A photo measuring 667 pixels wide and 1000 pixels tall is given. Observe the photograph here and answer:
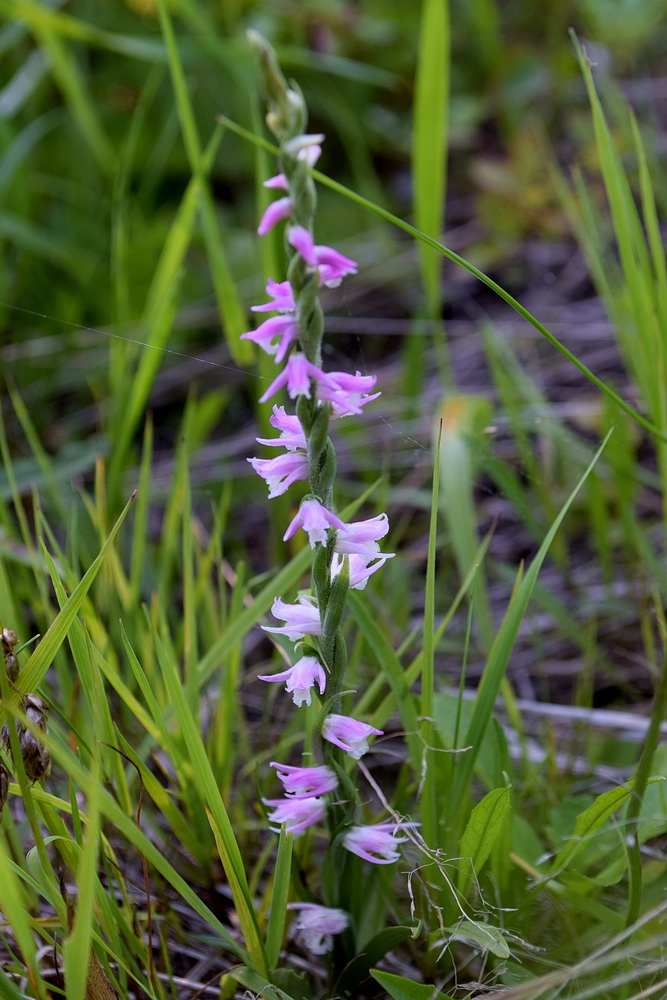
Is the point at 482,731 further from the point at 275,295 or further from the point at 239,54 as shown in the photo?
the point at 239,54

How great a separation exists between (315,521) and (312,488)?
6 cm

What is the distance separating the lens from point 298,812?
0.87 meters

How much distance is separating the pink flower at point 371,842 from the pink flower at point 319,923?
0.10 metres

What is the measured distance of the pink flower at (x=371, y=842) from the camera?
2.87 feet

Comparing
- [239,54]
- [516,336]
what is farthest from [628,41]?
[239,54]

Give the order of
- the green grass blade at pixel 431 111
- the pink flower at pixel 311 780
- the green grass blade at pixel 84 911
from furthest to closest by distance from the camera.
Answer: the green grass blade at pixel 431 111 < the pink flower at pixel 311 780 < the green grass blade at pixel 84 911

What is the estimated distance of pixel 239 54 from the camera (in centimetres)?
211

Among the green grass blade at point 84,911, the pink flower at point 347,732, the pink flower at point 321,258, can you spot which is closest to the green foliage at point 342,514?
the green grass blade at point 84,911

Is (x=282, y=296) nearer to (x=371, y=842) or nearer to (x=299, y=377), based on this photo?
(x=299, y=377)

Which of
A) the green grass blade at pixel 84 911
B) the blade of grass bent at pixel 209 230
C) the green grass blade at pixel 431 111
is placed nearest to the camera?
the green grass blade at pixel 84 911

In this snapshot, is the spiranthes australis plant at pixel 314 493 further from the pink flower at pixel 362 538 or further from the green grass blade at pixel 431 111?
the green grass blade at pixel 431 111

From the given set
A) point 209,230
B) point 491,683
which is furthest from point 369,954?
point 209,230

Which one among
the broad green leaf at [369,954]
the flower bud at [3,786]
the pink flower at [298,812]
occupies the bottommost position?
the broad green leaf at [369,954]

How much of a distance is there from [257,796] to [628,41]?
273 centimetres
